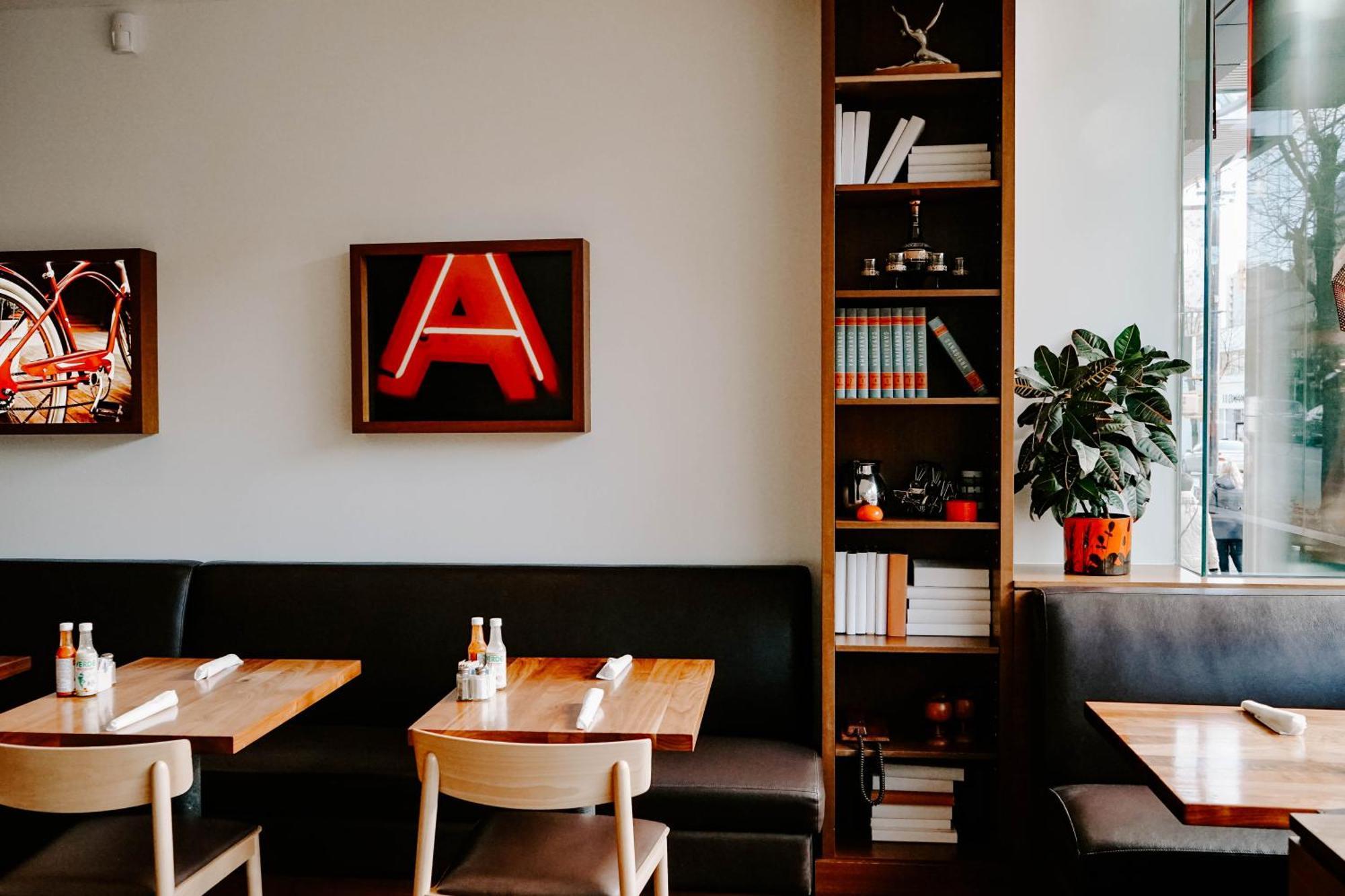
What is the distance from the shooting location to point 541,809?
194 cm

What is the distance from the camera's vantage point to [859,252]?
322 centimetres

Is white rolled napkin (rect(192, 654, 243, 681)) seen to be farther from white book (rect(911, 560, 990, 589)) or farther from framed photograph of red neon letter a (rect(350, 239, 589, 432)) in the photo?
white book (rect(911, 560, 990, 589))

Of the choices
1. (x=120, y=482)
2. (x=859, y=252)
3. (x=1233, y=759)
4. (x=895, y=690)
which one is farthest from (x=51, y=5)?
(x=1233, y=759)

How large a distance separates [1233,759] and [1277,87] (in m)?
1.92

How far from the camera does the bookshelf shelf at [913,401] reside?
2.86 meters

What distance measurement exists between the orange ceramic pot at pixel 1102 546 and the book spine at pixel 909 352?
1.94 ft

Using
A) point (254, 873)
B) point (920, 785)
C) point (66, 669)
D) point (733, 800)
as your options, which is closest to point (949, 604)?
point (920, 785)

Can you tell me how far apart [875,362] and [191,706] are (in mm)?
1979

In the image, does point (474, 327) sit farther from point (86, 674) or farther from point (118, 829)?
point (118, 829)

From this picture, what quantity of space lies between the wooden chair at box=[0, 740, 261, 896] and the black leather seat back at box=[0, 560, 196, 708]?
1.04 metres

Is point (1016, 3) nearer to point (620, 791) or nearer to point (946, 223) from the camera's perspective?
point (946, 223)

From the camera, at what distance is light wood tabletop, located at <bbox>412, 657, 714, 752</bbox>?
216 centimetres

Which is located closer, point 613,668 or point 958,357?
point 613,668

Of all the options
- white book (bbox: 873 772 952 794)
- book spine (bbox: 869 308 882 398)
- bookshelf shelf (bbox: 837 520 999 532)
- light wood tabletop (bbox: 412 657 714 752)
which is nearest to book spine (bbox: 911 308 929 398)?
book spine (bbox: 869 308 882 398)
